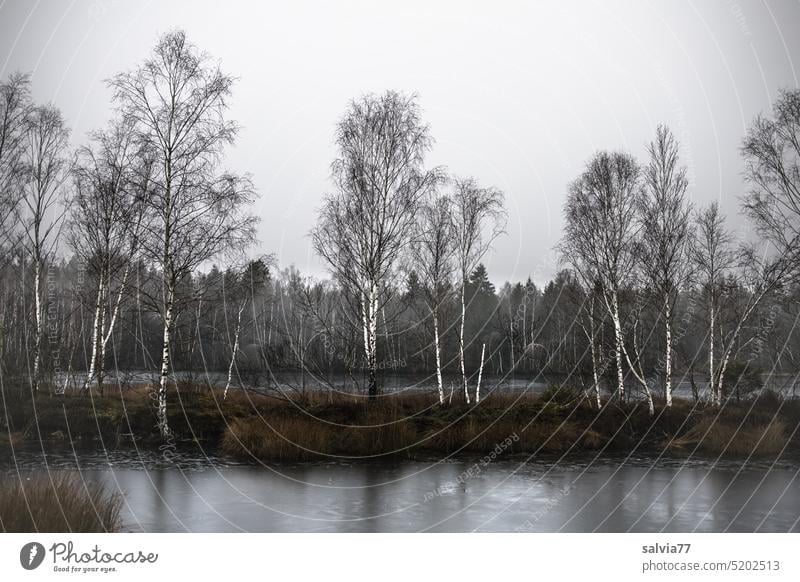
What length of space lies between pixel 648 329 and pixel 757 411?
889 centimetres

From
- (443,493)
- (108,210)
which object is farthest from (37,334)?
(443,493)

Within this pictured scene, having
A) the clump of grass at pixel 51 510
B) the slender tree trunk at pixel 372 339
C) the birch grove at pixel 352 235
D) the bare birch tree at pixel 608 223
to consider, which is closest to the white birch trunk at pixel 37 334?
the birch grove at pixel 352 235

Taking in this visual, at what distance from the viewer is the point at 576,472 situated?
11477 mm

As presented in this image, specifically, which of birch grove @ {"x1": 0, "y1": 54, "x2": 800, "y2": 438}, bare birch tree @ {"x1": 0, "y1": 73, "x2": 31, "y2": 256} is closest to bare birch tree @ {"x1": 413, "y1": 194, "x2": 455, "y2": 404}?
birch grove @ {"x1": 0, "y1": 54, "x2": 800, "y2": 438}

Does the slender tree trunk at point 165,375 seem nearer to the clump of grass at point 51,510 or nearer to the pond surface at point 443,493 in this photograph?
the pond surface at point 443,493

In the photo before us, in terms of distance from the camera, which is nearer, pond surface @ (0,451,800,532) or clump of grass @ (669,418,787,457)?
pond surface @ (0,451,800,532)

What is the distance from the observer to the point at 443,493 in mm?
9742

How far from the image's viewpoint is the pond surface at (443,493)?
8305 mm

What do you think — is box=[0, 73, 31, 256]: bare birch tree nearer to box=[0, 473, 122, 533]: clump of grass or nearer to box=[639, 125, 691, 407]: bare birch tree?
box=[0, 473, 122, 533]: clump of grass

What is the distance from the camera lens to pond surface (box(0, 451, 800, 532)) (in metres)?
8.30

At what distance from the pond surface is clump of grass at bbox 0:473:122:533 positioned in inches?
21.2

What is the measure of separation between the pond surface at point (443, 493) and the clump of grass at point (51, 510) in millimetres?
538
